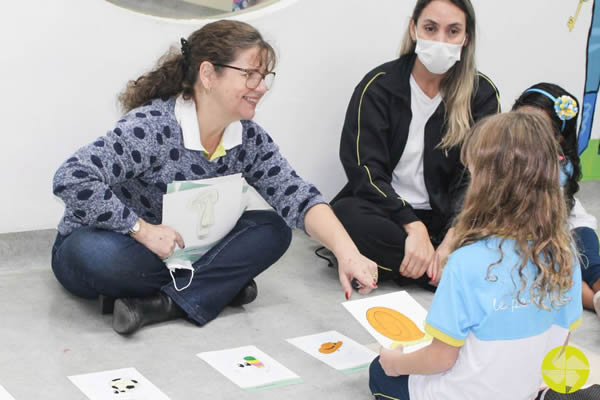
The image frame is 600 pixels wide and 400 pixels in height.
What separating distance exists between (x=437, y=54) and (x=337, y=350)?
1067 mm

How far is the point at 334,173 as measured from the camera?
3244mm

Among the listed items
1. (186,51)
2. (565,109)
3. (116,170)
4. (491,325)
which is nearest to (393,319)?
(491,325)

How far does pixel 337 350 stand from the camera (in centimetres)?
210

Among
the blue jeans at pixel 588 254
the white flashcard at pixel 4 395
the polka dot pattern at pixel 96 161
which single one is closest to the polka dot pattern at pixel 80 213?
the polka dot pattern at pixel 96 161

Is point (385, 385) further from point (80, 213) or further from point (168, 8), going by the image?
point (168, 8)

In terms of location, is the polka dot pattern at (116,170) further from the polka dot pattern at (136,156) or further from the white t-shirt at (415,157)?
the white t-shirt at (415,157)

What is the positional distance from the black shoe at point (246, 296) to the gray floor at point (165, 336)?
0.9 inches

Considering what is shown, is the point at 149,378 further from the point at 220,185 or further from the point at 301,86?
the point at 301,86

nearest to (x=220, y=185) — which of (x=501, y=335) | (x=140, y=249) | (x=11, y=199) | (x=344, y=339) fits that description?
(x=140, y=249)

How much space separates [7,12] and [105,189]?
30.4 inches

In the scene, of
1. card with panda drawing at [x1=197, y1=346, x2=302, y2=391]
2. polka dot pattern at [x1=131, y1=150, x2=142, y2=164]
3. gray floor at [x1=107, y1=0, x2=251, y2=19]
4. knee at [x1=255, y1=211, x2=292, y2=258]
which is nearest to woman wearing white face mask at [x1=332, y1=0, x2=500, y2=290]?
knee at [x1=255, y1=211, x2=292, y2=258]

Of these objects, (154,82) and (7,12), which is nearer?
(154,82)

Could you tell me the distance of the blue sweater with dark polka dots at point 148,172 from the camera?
2.02 meters

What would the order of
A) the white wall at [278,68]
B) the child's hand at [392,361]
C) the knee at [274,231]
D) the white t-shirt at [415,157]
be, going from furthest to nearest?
the white t-shirt at [415,157] → the white wall at [278,68] → the knee at [274,231] → the child's hand at [392,361]
